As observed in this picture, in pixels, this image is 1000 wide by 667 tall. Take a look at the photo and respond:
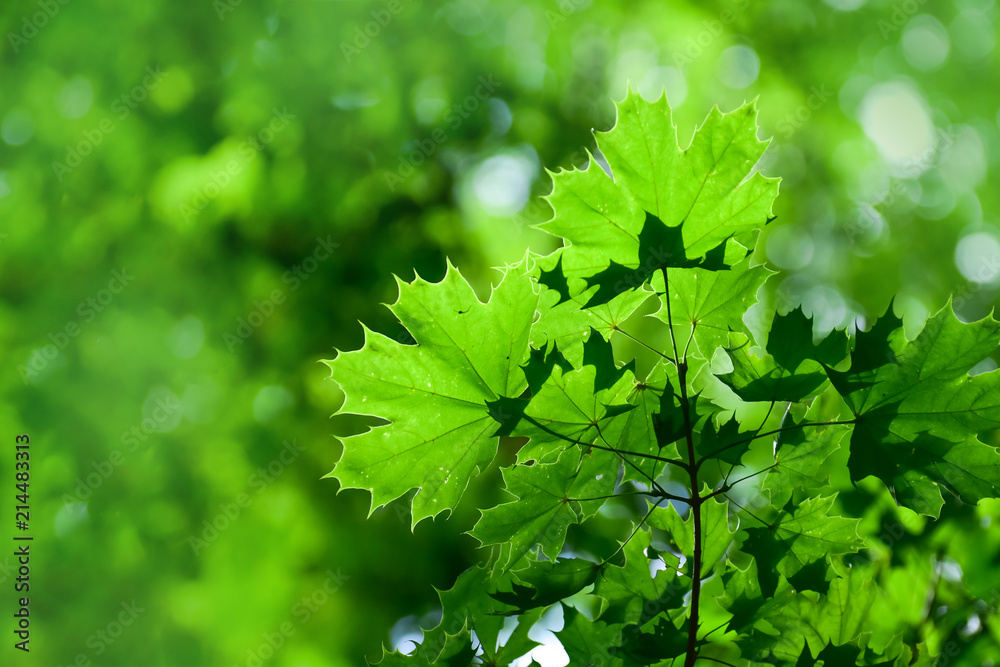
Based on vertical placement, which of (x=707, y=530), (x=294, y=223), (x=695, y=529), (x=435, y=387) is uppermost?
(x=435, y=387)

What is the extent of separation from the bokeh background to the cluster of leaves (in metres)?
2.43

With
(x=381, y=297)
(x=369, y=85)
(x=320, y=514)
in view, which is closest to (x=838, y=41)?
(x=369, y=85)

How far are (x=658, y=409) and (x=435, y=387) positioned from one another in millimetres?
290

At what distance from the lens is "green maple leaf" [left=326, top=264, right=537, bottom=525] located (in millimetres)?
879

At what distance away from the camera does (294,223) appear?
440 cm

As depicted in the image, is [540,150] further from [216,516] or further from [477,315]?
[477,315]

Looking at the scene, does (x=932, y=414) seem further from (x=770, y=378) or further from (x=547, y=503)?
(x=547, y=503)

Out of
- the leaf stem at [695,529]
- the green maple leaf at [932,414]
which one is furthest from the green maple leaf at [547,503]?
the green maple leaf at [932,414]

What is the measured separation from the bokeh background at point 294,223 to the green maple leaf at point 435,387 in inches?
95.0

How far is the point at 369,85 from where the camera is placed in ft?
14.7

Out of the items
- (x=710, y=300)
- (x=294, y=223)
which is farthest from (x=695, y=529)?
(x=294, y=223)

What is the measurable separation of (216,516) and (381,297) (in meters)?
1.54

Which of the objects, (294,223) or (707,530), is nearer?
(707,530)

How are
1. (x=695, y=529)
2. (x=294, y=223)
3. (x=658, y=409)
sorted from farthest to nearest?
(x=294, y=223)
(x=658, y=409)
(x=695, y=529)
